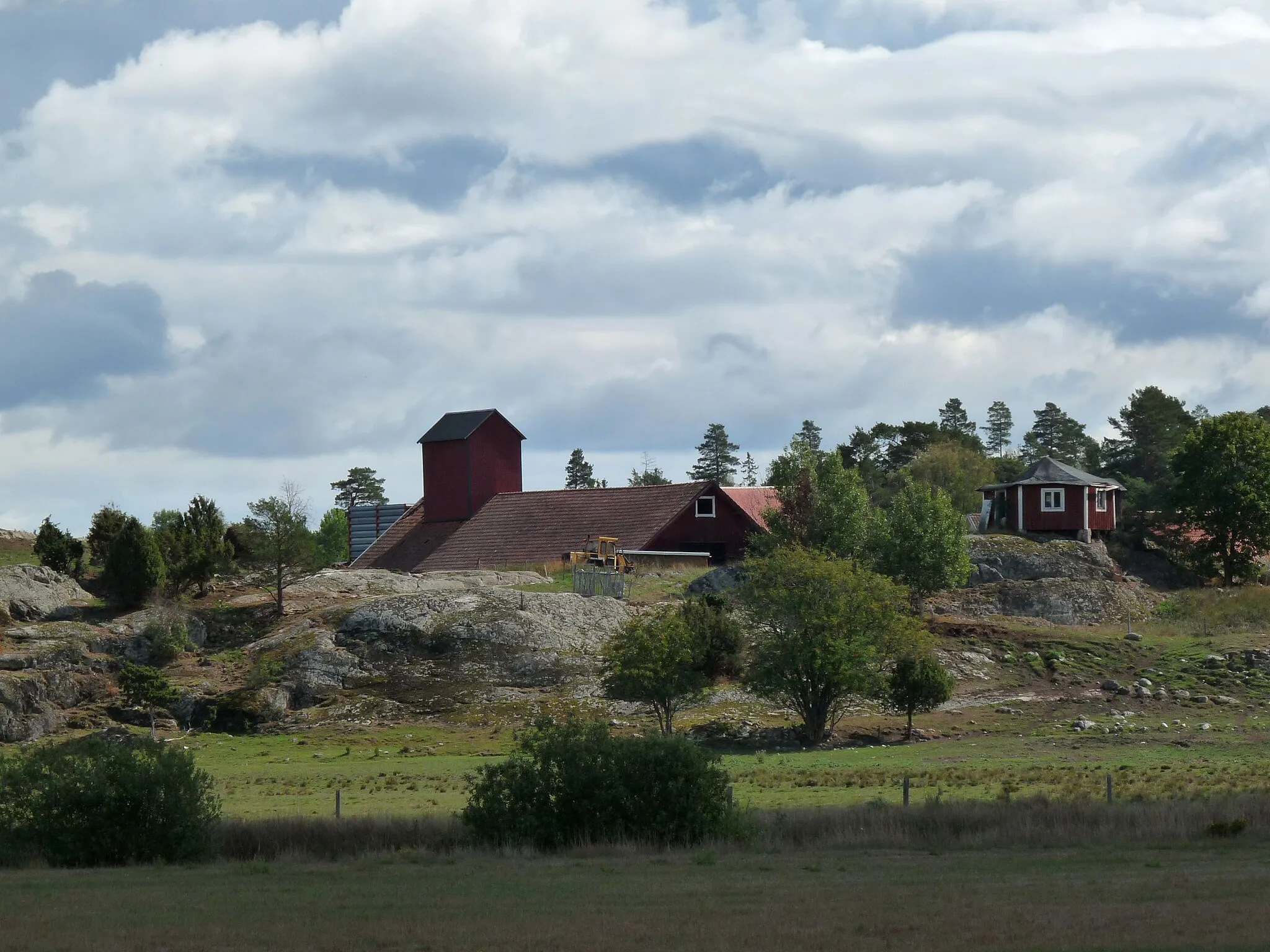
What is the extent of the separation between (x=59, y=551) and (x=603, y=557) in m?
25.2

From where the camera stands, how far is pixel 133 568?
198 feet

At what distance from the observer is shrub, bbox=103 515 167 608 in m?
60.3

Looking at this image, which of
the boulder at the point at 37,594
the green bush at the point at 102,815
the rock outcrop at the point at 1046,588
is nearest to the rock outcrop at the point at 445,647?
the boulder at the point at 37,594

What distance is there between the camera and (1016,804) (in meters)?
25.5

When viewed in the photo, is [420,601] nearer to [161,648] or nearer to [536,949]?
[161,648]

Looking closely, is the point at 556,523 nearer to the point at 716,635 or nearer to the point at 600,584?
the point at 600,584

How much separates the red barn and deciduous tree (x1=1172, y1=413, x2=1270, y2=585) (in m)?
24.0

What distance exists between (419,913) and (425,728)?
108 feet

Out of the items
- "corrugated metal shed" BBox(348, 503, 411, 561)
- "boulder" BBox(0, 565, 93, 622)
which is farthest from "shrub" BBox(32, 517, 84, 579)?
"corrugated metal shed" BBox(348, 503, 411, 561)

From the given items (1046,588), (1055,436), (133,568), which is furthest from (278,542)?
(1055,436)

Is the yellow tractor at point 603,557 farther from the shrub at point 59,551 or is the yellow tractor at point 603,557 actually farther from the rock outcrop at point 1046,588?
the shrub at point 59,551

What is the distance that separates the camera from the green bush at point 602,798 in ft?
82.5

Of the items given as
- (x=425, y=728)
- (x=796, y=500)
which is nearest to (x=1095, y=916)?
(x=425, y=728)

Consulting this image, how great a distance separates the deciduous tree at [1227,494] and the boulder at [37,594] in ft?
187
